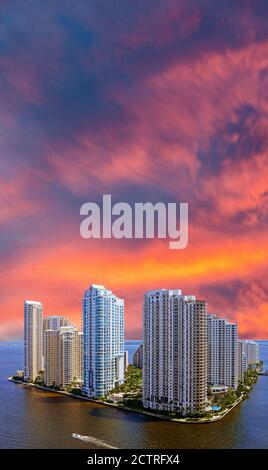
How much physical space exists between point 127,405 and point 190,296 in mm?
2110

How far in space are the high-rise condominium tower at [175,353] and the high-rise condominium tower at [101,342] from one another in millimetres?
1422

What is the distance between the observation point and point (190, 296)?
7.46 m

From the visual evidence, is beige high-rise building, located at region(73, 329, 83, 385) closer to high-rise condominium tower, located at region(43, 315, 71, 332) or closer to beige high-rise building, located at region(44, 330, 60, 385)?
beige high-rise building, located at region(44, 330, 60, 385)

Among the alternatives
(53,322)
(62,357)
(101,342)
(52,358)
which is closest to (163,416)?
(101,342)

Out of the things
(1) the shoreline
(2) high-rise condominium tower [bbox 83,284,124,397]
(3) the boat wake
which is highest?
(2) high-rise condominium tower [bbox 83,284,124,397]

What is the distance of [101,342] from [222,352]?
2655 millimetres

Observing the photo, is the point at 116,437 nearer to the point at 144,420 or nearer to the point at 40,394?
the point at 144,420

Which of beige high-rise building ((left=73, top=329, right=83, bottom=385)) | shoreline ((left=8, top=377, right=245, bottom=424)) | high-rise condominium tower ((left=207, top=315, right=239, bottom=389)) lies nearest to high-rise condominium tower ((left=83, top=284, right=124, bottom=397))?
shoreline ((left=8, top=377, right=245, bottom=424))

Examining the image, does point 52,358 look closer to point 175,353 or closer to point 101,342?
point 101,342

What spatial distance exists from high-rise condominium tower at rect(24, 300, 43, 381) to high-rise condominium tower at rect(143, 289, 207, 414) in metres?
4.61

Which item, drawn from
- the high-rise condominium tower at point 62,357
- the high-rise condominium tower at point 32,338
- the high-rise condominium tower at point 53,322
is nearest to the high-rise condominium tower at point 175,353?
the high-rise condominium tower at point 62,357

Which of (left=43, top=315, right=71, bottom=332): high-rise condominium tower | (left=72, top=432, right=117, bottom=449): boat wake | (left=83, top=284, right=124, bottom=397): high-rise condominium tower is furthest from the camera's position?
(left=43, top=315, right=71, bottom=332): high-rise condominium tower

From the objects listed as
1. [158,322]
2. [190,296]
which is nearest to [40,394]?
[158,322]

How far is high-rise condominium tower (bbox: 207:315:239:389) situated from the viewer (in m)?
9.48
